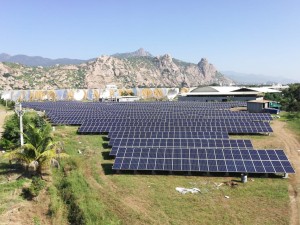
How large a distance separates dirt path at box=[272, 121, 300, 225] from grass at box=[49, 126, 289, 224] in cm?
46

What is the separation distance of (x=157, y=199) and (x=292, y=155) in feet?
60.7

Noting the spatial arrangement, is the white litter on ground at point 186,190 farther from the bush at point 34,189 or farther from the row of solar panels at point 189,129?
the row of solar panels at point 189,129

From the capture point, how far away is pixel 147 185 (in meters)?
23.9

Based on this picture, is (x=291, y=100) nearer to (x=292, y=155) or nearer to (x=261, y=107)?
(x=261, y=107)

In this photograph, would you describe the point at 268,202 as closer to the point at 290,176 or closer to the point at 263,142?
the point at 290,176

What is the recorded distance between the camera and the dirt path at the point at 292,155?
63.5 feet

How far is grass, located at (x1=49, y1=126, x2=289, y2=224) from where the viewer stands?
18.5 metres

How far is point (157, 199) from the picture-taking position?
2125cm

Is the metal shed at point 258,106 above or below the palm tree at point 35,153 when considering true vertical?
above

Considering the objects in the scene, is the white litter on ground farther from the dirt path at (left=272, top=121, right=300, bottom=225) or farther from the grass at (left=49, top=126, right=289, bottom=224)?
the dirt path at (left=272, top=121, right=300, bottom=225)

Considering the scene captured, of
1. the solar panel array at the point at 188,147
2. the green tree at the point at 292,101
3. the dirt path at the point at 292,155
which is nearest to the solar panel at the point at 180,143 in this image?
the solar panel array at the point at 188,147

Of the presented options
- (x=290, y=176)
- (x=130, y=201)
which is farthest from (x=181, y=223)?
(x=290, y=176)

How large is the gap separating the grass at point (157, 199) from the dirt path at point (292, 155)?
1.49 feet

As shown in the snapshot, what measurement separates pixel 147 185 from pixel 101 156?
970 centimetres
